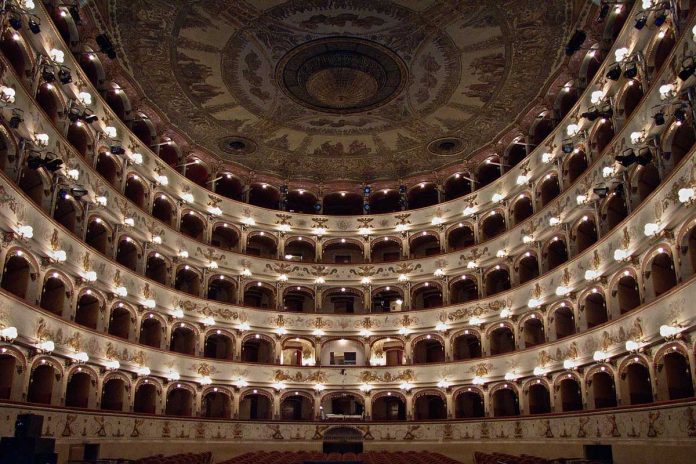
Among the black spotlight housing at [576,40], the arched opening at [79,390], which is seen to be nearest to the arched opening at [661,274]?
the black spotlight housing at [576,40]

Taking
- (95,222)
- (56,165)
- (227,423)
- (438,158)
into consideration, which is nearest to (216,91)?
(95,222)

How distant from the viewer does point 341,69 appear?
29.5 meters

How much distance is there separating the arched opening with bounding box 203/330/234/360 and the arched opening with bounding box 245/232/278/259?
593 cm

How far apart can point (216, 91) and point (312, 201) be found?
43.7 ft

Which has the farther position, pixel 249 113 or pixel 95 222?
pixel 249 113

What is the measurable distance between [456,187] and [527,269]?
915 centimetres

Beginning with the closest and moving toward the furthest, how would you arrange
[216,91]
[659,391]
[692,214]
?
[692,214], [659,391], [216,91]

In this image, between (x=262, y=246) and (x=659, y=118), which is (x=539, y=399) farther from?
(x=262, y=246)

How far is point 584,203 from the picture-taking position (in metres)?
26.8

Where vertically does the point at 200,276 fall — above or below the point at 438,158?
below

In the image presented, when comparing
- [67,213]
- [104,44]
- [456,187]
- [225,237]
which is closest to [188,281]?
[225,237]

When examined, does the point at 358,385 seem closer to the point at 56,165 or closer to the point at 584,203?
the point at 584,203

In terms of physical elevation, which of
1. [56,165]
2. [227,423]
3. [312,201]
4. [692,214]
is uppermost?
[312,201]

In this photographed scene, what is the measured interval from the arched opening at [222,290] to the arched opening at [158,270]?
150 inches
